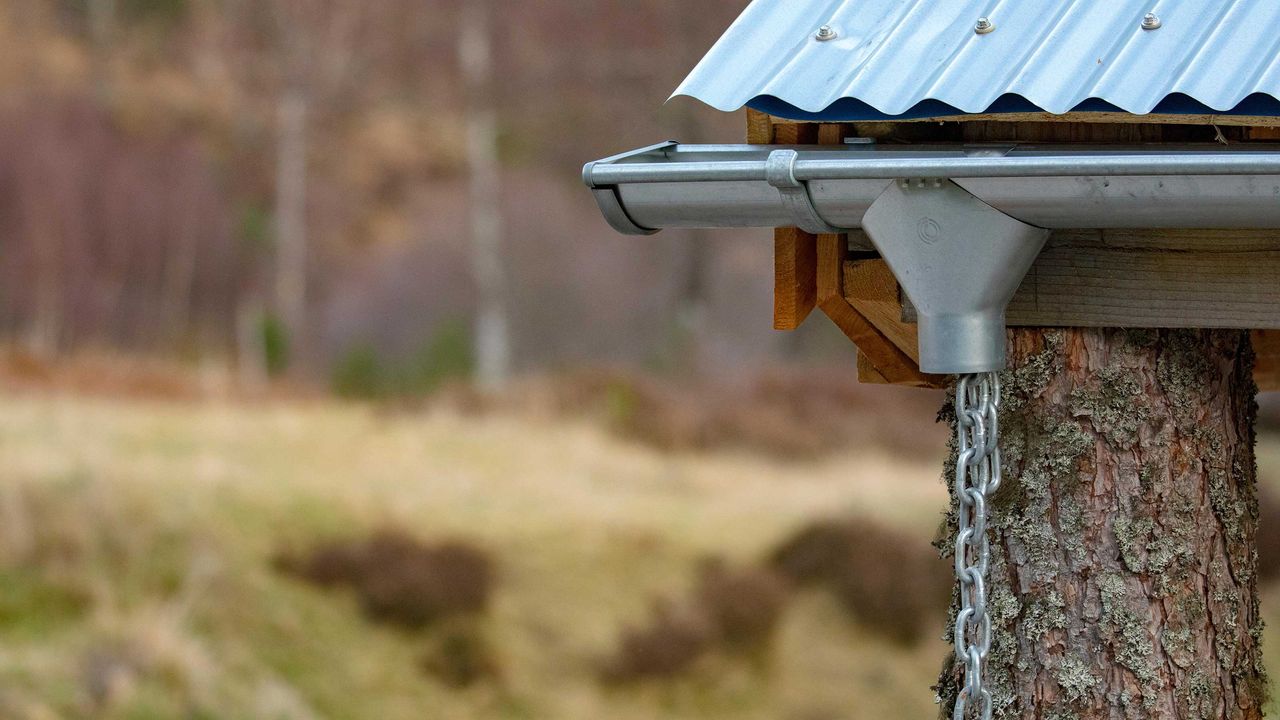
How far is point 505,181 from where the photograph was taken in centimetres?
1730

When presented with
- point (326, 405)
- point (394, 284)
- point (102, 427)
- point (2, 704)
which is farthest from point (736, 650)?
point (394, 284)

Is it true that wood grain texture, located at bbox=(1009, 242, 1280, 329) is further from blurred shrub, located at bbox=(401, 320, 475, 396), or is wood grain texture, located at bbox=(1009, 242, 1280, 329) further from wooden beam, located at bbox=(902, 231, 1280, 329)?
blurred shrub, located at bbox=(401, 320, 475, 396)

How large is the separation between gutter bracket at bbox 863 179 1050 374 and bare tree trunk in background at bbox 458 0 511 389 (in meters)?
13.9

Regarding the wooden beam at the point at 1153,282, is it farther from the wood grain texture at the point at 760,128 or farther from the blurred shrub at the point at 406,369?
the blurred shrub at the point at 406,369

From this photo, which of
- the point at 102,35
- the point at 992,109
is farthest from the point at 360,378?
the point at 992,109

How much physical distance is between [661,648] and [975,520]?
7.38 meters

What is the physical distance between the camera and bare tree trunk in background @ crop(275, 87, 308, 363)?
1742 centimetres

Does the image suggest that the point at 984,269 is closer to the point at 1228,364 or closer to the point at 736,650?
the point at 1228,364

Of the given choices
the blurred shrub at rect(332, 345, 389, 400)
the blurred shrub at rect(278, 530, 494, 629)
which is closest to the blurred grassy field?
the blurred shrub at rect(278, 530, 494, 629)

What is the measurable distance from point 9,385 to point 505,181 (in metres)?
6.63

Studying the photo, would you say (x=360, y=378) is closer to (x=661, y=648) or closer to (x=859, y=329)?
(x=661, y=648)

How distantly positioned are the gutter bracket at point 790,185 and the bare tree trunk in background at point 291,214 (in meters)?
15.8

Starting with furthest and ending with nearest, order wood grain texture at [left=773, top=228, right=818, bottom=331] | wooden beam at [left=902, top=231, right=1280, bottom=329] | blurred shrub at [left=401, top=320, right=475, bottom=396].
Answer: blurred shrub at [left=401, top=320, right=475, bottom=396] < wood grain texture at [left=773, top=228, right=818, bottom=331] < wooden beam at [left=902, top=231, right=1280, bottom=329]

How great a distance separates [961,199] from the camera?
1650mm
